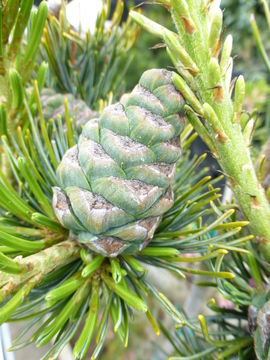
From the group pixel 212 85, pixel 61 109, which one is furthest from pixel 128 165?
pixel 61 109

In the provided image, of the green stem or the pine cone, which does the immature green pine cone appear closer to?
the green stem

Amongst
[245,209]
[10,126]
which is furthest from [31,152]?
[245,209]

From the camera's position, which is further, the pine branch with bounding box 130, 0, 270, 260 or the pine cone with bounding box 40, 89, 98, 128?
the pine cone with bounding box 40, 89, 98, 128

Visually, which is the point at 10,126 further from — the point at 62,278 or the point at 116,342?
the point at 116,342

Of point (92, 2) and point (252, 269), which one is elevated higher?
point (92, 2)

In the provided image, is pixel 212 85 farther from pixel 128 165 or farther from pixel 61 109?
pixel 61 109

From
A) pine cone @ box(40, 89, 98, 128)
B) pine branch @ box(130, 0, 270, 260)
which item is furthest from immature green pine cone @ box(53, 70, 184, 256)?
pine cone @ box(40, 89, 98, 128)
